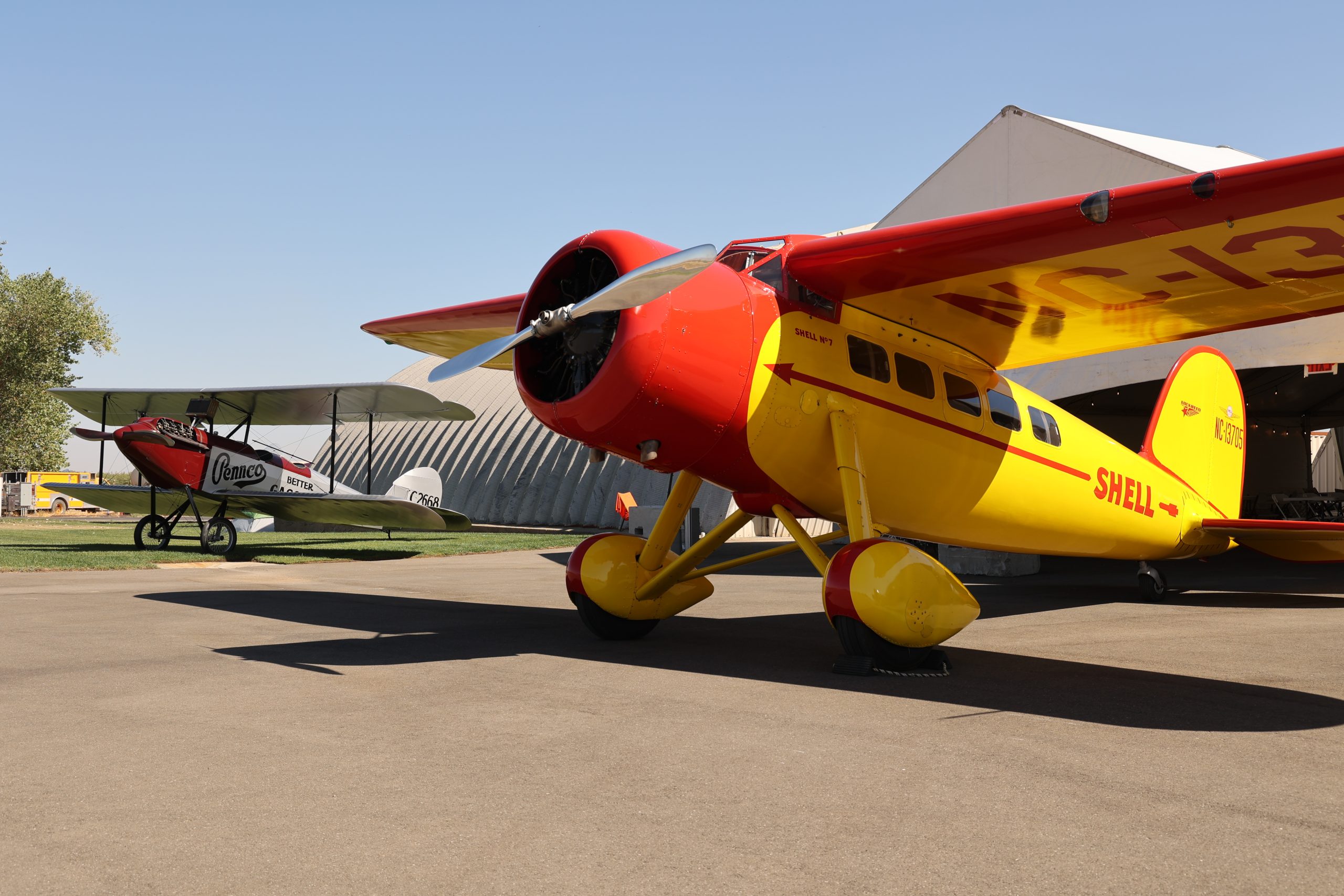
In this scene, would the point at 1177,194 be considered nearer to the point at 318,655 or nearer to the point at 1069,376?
the point at 318,655

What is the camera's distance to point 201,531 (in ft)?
64.3

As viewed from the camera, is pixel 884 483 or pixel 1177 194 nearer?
pixel 1177 194

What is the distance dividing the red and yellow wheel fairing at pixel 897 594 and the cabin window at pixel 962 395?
6.18 ft

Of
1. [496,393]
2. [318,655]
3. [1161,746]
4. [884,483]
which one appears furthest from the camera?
[496,393]

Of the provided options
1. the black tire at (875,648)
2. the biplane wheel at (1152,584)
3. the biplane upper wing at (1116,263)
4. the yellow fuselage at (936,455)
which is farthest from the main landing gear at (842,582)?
the biplane wheel at (1152,584)

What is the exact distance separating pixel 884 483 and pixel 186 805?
18.1ft

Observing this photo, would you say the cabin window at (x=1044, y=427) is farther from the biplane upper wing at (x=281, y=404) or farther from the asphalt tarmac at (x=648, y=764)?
the biplane upper wing at (x=281, y=404)

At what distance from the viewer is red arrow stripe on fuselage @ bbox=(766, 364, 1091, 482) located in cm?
679

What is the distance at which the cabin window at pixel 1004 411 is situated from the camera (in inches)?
326

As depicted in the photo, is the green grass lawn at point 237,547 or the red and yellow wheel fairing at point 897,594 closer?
the red and yellow wheel fairing at point 897,594

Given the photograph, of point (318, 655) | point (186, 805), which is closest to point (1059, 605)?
point (318, 655)

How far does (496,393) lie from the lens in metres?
47.0

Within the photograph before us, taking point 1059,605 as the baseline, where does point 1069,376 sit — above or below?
above

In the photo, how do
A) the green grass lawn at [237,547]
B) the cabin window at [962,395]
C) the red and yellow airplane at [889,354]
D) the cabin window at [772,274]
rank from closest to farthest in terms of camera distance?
the red and yellow airplane at [889,354]
the cabin window at [772,274]
the cabin window at [962,395]
the green grass lawn at [237,547]
